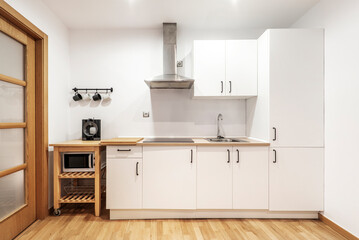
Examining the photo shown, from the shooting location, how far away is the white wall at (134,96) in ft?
9.71

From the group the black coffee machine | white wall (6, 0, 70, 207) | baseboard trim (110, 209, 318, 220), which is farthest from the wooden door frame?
baseboard trim (110, 209, 318, 220)

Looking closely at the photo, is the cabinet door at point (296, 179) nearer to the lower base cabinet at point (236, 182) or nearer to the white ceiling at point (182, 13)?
the lower base cabinet at point (236, 182)

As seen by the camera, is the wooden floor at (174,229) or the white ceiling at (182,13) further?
the white ceiling at (182,13)

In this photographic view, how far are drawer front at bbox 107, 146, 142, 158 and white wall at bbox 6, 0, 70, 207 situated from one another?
847 millimetres

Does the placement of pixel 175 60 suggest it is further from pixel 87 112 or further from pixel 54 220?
pixel 54 220

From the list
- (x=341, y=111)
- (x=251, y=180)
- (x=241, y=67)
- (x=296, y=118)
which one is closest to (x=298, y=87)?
(x=296, y=118)

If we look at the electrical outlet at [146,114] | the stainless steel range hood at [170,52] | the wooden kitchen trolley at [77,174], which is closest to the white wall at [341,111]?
the stainless steel range hood at [170,52]

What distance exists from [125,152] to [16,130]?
3.55ft

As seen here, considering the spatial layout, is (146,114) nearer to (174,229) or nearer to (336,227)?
(174,229)

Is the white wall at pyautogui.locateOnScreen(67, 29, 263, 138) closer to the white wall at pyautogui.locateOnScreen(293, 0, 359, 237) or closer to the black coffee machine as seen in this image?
the black coffee machine

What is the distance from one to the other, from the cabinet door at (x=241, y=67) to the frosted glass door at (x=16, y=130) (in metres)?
2.30

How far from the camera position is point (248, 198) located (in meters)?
2.29

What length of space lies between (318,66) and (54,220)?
347cm

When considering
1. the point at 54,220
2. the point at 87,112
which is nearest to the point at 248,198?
the point at 54,220
